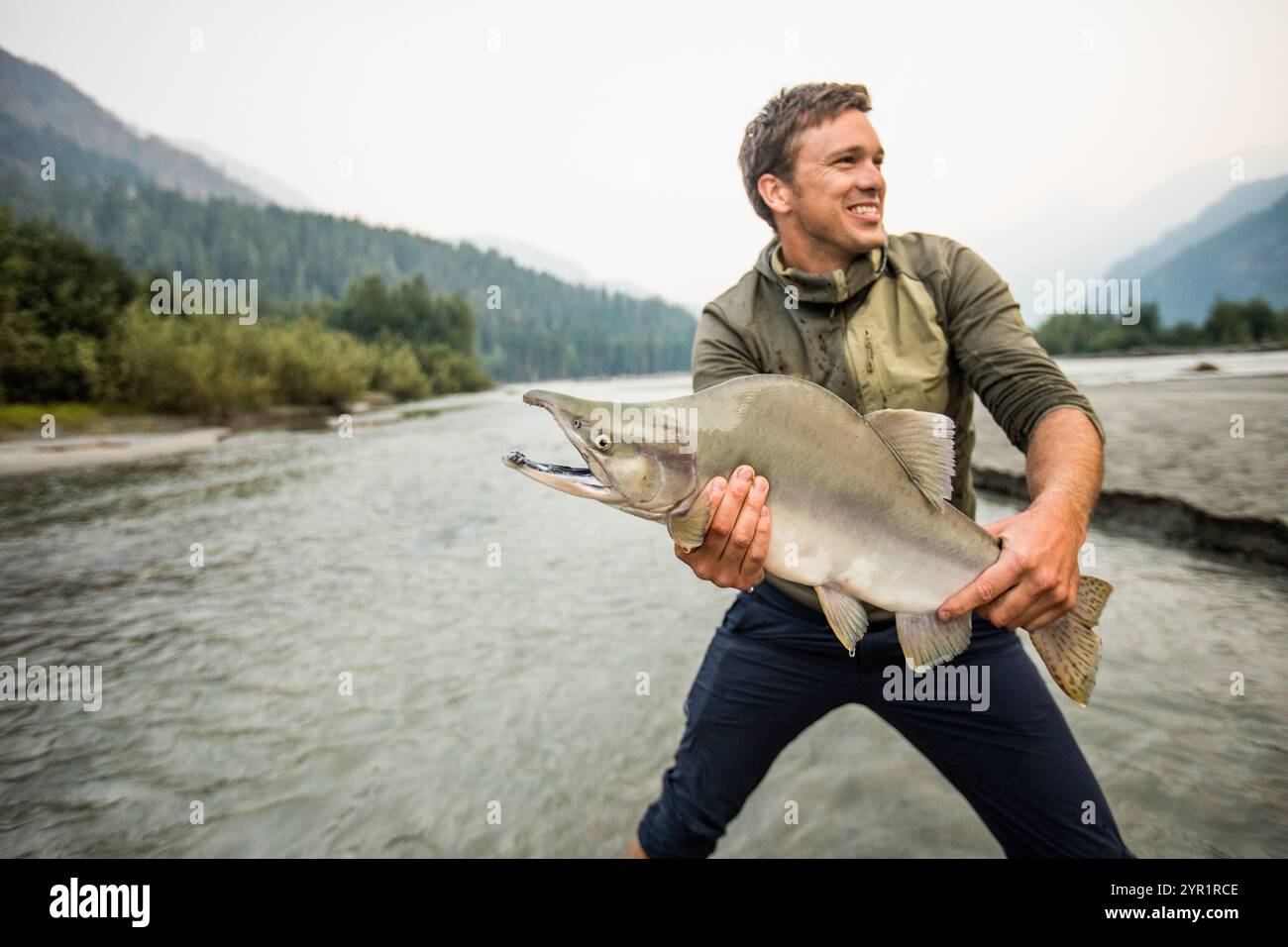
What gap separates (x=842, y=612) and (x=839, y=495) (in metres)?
0.38

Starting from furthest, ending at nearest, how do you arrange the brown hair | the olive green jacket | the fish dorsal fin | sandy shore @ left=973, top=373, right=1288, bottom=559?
sandy shore @ left=973, top=373, right=1288, bottom=559 < the brown hair < the olive green jacket < the fish dorsal fin

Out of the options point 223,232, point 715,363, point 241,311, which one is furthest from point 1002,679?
point 223,232

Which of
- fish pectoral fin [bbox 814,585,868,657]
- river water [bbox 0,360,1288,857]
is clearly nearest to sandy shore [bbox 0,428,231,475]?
river water [bbox 0,360,1288,857]

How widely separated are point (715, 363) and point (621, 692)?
3794 millimetres

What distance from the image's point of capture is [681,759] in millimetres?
2584

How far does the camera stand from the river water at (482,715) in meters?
3.89

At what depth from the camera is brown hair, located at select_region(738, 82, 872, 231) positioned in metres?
2.64

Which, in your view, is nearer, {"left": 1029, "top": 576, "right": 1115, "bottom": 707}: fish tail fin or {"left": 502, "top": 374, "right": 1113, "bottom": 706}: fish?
{"left": 502, "top": 374, "right": 1113, "bottom": 706}: fish

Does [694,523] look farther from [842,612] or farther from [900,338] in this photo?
[900,338]

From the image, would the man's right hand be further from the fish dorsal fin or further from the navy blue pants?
Answer: the navy blue pants

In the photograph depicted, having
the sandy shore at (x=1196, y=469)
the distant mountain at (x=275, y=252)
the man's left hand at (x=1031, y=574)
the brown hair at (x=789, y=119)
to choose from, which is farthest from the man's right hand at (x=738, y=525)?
the distant mountain at (x=275, y=252)

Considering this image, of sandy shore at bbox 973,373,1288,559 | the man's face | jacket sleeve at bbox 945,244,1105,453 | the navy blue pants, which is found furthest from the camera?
sandy shore at bbox 973,373,1288,559

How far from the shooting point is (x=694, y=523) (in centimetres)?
192

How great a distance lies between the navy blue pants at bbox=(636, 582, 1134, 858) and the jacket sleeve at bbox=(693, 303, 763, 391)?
86cm
